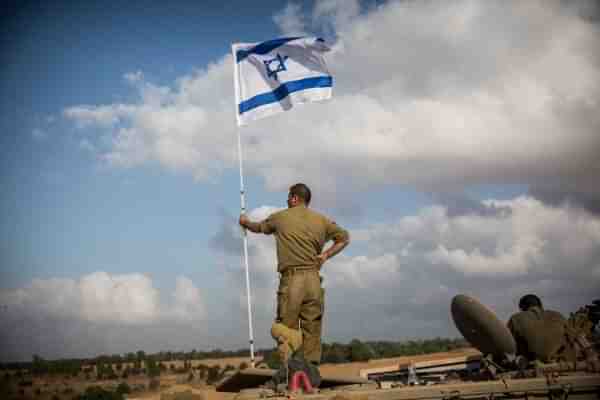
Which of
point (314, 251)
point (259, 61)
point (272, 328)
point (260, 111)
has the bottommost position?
point (272, 328)

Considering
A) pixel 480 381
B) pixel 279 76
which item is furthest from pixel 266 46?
pixel 480 381

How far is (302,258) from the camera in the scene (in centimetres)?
611

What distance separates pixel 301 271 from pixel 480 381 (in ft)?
7.54

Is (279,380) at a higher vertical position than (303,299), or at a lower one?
lower

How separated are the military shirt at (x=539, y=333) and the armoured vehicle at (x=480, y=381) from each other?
0.22m

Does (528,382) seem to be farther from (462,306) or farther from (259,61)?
(259,61)

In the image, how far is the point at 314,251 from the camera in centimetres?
621

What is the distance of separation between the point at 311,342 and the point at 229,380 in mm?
831

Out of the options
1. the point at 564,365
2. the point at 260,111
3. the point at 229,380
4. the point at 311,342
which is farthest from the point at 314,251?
the point at 260,111

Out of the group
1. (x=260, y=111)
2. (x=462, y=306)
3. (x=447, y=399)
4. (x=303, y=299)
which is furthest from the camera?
(x=260, y=111)

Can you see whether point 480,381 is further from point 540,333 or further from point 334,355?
point 334,355

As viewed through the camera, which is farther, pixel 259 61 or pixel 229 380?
pixel 259 61

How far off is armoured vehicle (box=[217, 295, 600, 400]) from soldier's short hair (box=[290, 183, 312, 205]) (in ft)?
5.91

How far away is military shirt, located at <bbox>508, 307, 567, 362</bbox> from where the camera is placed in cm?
603
